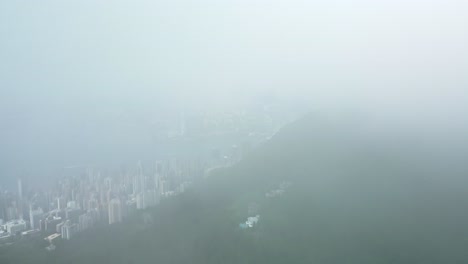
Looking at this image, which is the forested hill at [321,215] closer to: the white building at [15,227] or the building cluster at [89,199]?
the building cluster at [89,199]

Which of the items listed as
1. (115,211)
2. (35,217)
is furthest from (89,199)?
(35,217)

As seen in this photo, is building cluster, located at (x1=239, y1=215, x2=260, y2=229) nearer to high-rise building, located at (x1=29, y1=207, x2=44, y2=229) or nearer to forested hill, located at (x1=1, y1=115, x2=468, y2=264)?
forested hill, located at (x1=1, y1=115, x2=468, y2=264)

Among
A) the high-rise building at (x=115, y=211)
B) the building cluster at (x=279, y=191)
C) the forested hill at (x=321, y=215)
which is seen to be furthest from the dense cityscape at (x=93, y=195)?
the building cluster at (x=279, y=191)

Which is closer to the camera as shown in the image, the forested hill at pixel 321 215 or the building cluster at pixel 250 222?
the forested hill at pixel 321 215

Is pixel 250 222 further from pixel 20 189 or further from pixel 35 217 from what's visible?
pixel 20 189

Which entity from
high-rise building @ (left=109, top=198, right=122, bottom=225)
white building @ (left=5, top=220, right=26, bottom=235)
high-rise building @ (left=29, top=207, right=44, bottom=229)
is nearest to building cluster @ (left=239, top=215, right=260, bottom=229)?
high-rise building @ (left=109, top=198, right=122, bottom=225)

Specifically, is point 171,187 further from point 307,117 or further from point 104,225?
point 307,117

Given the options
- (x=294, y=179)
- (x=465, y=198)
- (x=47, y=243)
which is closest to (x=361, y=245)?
(x=465, y=198)
